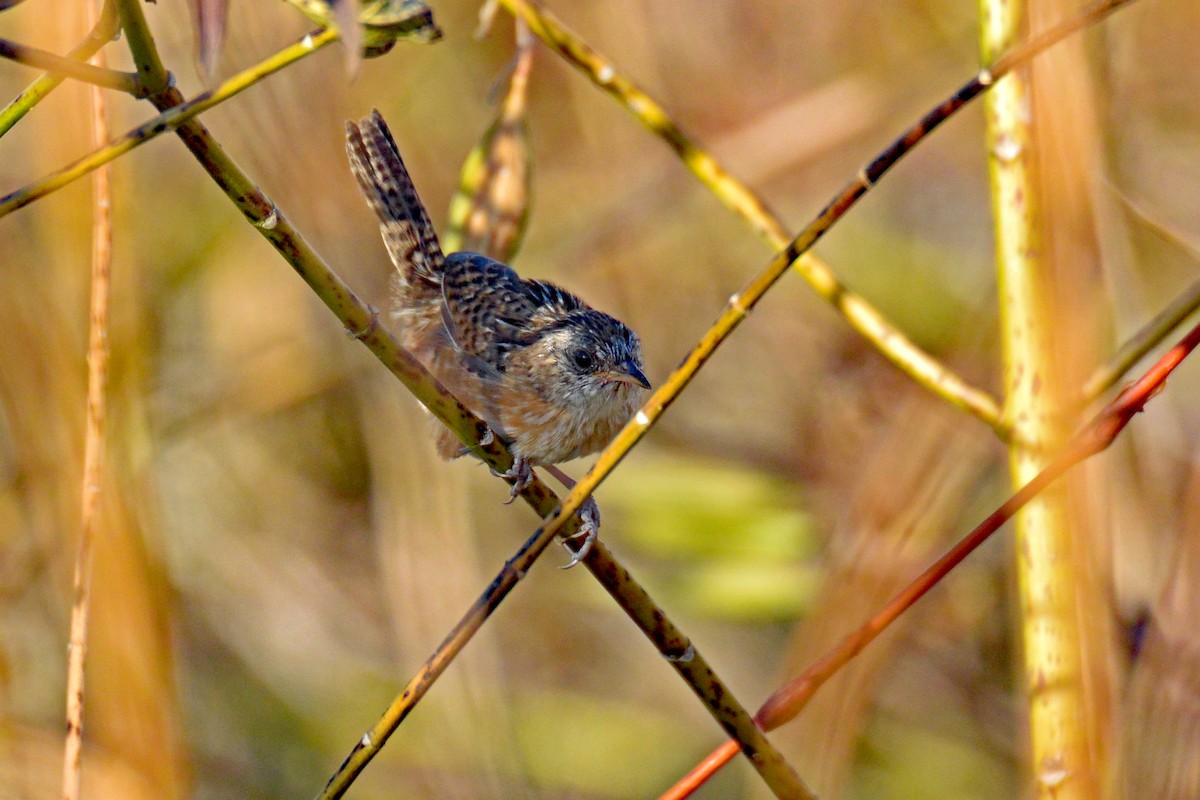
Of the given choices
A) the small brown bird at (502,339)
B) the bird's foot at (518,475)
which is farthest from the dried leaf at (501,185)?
the small brown bird at (502,339)

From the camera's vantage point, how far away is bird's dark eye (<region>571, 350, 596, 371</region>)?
3.49 meters

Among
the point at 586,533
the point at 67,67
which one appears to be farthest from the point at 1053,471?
the point at 67,67

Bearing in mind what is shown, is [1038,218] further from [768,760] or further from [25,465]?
[25,465]

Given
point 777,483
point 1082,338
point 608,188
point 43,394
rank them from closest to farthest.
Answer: point 1082,338
point 43,394
point 777,483
point 608,188

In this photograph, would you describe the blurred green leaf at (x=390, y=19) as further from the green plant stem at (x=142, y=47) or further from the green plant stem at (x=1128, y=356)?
the green plant stem at (x=1128, y=356)

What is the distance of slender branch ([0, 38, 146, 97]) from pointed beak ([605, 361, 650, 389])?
6.64 ft

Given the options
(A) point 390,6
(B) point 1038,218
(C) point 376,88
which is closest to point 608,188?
(C) point 376,88

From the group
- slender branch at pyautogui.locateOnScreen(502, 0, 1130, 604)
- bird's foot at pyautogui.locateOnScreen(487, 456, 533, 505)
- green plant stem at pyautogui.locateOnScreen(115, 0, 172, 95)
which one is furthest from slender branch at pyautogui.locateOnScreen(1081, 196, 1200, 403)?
green plant stem at pyautogui.locateOnScreen(115, 0, 172, 95)

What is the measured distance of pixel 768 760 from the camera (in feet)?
6.32

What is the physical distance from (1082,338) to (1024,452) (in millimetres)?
275

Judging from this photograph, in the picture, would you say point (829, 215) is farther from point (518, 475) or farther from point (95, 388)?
point (95, 388)

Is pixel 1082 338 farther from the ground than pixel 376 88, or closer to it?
closer to it

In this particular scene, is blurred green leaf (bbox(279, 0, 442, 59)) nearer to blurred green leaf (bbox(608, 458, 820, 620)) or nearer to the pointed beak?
the pointed beak

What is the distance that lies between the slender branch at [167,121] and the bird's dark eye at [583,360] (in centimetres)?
193
